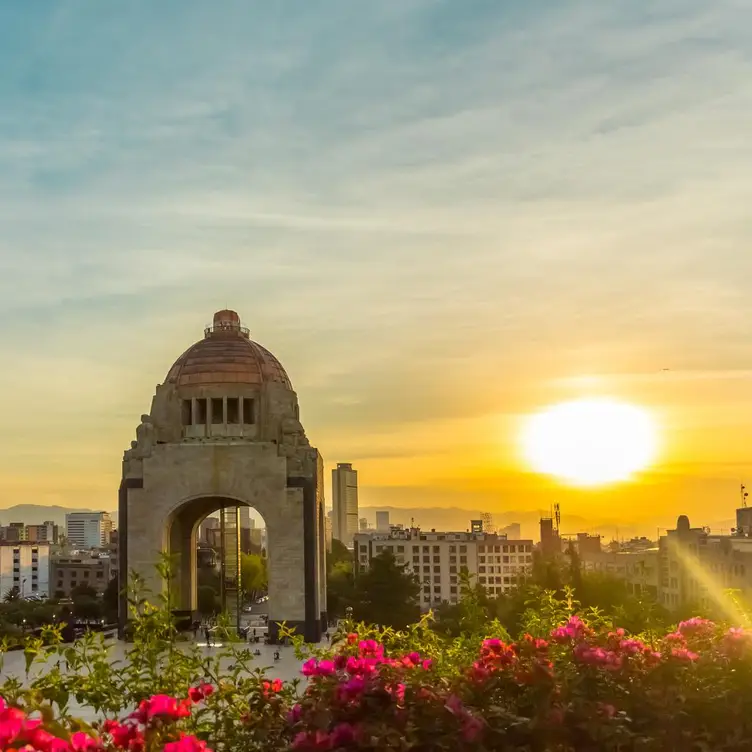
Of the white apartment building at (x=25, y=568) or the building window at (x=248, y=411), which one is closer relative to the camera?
the building window at (x=248, y=411)

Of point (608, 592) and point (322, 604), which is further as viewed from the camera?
point (608, 592)

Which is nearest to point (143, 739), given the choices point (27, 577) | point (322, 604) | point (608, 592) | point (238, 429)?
point (238, 429)

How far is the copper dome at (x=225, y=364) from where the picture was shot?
111 ft

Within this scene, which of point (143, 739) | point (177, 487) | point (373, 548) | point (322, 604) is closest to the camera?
point (143, 739)

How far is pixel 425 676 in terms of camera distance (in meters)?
6.91

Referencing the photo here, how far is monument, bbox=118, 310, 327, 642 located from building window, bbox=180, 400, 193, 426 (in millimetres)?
42

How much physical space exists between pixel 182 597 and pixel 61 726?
3176 centimetres

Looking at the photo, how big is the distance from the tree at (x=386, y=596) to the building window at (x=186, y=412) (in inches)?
424

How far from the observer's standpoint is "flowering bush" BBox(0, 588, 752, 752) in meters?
5.49

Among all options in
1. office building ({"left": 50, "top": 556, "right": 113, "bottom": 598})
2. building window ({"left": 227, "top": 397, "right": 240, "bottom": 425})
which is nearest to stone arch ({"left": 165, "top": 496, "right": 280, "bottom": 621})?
building window ({"left": 227, "top": 397, "right": 240, "bottom": 425})

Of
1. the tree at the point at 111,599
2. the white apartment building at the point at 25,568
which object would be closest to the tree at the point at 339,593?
the tree at the point at 111,599

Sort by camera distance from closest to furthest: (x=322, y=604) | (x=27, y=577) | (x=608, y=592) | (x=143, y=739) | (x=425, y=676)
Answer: (x=143, y=739), (x=425, y=676), (x=322, y=604), (x=608, y=592), (x=27, y=577)

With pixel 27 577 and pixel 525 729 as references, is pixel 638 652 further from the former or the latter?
pixel 27 577

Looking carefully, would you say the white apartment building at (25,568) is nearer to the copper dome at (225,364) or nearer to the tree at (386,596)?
the tree at (386,596)
